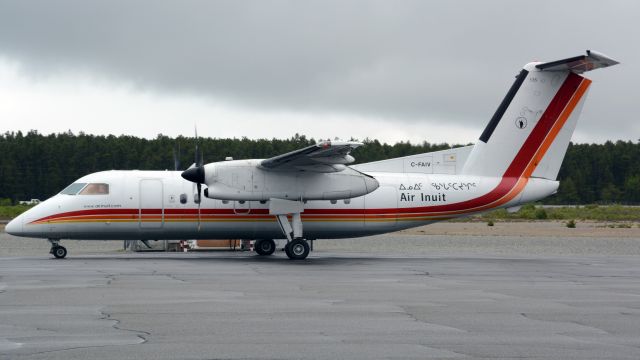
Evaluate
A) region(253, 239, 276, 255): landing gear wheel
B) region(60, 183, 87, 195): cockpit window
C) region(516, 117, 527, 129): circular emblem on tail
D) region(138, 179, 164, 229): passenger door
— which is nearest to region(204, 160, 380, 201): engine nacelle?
region(138, 179, 164, 229): passenger door

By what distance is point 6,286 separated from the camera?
50.2 feet

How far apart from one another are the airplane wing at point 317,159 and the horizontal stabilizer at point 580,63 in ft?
23.8

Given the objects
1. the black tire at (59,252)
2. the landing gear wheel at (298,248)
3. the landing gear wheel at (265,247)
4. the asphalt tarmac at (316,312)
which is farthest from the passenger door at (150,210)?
the landing gear wheel at (298,248)

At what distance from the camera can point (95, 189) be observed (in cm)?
2472

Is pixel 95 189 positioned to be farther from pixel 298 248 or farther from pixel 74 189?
pixel 298 248

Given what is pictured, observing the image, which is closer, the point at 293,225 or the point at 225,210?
the point at 293,225

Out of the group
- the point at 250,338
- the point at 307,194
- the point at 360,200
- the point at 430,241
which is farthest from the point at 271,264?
the point at 430,241

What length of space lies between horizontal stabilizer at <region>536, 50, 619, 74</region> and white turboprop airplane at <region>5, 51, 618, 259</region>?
31 mm

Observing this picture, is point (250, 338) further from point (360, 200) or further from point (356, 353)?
point (360, 200)

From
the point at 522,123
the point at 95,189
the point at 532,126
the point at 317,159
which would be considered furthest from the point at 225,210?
the point at 532,126

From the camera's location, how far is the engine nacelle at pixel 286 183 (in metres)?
23.8

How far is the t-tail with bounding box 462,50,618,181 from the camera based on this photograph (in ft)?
84.7

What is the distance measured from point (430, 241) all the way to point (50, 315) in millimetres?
28556

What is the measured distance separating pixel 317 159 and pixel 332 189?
1250 mm
